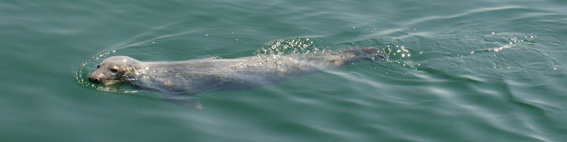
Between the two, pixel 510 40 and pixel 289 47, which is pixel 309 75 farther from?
pixel 510 40

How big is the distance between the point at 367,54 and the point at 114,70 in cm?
440

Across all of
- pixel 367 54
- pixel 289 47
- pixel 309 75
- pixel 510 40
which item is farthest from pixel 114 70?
pixel 510 40

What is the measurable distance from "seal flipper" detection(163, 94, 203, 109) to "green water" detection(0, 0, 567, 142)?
0.11 metres

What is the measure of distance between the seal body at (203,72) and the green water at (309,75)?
0.26m

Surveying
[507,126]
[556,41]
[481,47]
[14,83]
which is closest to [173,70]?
[14,83]

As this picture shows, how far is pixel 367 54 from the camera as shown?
36.8 ft

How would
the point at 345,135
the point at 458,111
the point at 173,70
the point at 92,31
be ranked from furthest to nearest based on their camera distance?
the point at 92,31
the point at 173,70
the point at 458,111
the point at 345,135

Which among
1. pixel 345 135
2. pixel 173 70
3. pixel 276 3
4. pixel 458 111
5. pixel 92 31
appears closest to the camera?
pixel 345 135

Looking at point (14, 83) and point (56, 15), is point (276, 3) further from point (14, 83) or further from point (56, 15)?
point (14, 83)

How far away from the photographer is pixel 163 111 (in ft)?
27.7

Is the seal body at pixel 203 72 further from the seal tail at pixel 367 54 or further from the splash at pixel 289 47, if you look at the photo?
the splash at pixel 289 47

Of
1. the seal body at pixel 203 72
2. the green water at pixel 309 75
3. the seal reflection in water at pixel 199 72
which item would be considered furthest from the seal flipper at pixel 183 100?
the seal body at pixel 203 72

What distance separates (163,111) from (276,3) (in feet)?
21.0

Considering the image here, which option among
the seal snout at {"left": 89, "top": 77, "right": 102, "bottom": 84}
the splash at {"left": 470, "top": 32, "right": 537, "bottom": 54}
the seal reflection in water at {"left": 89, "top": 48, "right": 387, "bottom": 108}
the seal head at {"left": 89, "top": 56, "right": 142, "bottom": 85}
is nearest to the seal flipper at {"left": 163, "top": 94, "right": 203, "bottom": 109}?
the seal reflection in water at {"left": 89, "top": 48, "right": 387, "bottom": 108}
